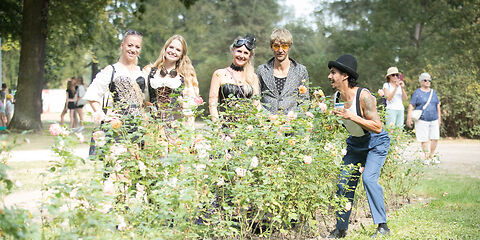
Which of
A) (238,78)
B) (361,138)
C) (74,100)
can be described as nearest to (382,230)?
(361,138)

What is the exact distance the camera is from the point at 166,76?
211 inches

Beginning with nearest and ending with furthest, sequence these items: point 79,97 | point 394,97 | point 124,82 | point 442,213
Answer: point 124,82 < point 442,213 < point 394,97 < point 79,97

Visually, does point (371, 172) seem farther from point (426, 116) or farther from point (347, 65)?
point (426, 116)

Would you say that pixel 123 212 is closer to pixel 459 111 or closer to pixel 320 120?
pixel 320 120

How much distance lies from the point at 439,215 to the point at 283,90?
2191 mm

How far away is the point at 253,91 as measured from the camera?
559 cm

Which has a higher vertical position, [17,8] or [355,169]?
[17,8]

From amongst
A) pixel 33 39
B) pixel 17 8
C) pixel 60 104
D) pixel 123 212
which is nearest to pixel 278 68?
pixel 123 212

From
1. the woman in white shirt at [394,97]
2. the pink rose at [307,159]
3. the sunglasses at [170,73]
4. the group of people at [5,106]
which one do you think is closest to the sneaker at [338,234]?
the pink rose at [307,159]

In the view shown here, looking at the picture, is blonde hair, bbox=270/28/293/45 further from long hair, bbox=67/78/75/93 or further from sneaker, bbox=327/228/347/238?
long hair, bbox=67/78/75/93

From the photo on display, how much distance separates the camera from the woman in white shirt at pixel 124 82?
5.05m

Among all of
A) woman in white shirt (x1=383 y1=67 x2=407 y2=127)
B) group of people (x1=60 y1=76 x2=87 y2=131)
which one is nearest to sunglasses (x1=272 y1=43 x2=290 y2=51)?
woman in white shirt (x1=383 y1=67 x2=407 y2=127)

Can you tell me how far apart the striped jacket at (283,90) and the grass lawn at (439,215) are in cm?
148

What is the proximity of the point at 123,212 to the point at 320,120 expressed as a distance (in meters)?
1.78
